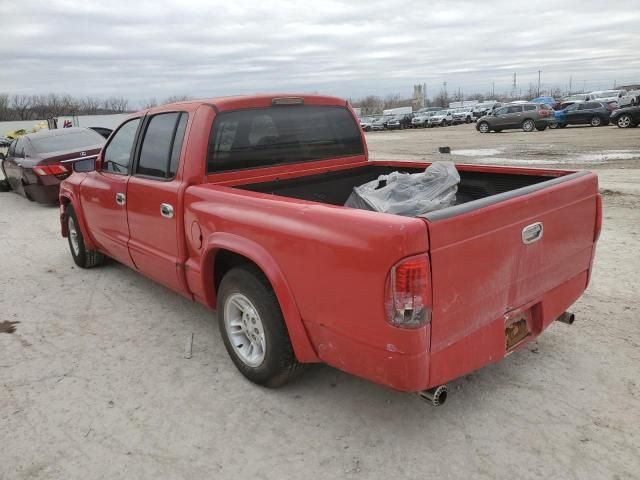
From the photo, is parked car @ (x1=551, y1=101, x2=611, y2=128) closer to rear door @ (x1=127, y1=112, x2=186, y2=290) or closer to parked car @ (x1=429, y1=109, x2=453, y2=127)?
parked car @ (x1=429, y1=109, x2=453, y2=127)

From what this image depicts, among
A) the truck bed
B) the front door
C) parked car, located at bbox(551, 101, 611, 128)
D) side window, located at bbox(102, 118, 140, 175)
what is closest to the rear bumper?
the truck bed

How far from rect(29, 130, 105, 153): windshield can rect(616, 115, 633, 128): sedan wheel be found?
2441 cm

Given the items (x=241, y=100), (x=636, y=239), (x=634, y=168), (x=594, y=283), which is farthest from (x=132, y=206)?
(x=634, y=168)

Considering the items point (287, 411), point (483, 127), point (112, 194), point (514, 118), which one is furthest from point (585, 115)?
point (287, 411)

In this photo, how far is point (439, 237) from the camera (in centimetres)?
228

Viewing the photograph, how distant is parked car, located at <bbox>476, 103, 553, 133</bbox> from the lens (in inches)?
1115

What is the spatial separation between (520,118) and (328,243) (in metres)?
29.3

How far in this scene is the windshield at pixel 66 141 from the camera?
10.8m

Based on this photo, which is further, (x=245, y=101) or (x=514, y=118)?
(x=514, y=118)

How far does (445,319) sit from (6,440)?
2.53 m

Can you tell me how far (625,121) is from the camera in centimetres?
2536

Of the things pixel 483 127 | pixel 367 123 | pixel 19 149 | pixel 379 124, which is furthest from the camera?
pixel 367 123

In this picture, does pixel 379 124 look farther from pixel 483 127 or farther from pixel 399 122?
pixel 483 127

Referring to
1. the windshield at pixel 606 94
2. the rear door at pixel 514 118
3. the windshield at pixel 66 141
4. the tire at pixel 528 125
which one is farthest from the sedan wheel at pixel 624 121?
the windshield at pixel 66 141
